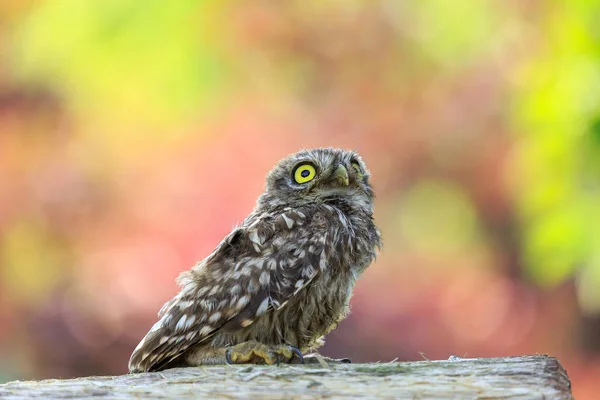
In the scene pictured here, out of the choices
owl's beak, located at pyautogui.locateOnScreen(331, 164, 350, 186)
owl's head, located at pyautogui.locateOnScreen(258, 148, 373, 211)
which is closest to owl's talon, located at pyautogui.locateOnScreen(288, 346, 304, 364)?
owl's head, located at pyautogui.locateOnScreen(258, 148, 373, 211)

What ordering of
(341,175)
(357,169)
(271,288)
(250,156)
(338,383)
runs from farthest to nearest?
(250,156) < (357,169) < (341,175) < (271,288) < (338,383)

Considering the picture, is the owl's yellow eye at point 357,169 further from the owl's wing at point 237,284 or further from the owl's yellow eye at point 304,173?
the owl's wing at point 237,284

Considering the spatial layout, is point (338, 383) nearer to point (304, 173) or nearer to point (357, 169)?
point (304, 173)

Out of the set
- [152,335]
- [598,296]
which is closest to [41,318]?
[152,335]

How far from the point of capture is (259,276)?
3.80 meters

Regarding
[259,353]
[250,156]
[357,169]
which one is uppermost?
[250,156]

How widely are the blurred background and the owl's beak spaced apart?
273 centimetres

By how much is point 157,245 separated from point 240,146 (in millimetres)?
1199

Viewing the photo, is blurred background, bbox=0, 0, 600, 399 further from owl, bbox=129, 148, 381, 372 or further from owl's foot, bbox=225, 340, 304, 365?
owl's foot, bbox=225, 340, 304, 365

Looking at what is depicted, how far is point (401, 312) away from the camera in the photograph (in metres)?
7.61

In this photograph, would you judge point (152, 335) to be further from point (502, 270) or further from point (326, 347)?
point (502, 270)

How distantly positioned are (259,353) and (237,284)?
0.34m

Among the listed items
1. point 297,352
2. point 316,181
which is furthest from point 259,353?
point 316,181

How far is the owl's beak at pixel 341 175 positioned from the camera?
4305 millimetres
